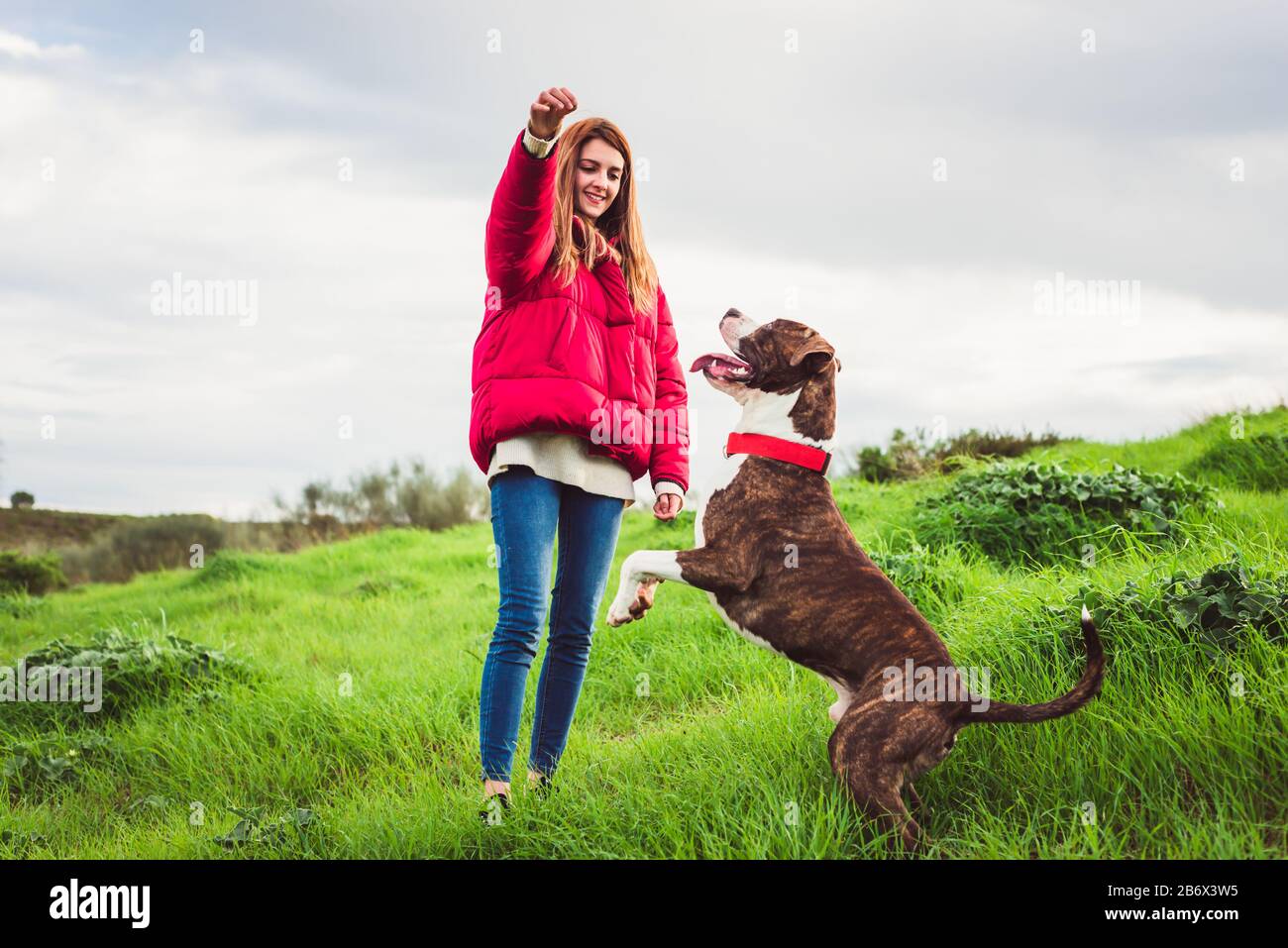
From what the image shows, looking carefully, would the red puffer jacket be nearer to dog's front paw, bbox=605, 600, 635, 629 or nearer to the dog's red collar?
the dog's red collar

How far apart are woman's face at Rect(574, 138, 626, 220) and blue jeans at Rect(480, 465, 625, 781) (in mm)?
1060

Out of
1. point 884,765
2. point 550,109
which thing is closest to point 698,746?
point 884,765

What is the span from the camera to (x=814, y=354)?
294cm

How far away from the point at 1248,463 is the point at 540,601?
731cm

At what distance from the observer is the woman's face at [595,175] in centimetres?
346

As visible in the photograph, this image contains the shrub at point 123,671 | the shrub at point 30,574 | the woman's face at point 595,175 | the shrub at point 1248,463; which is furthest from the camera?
the shrub at point 30,574

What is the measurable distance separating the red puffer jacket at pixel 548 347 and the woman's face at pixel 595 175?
10cm

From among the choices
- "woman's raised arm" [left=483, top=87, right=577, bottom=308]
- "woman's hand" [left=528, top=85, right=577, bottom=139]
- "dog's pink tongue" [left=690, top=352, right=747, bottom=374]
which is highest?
"woman's hand" [left=528, top=85, right=577, bottom=139]

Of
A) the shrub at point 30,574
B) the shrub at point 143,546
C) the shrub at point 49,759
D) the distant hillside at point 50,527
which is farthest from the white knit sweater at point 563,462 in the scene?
the distant hillside at point 50,527

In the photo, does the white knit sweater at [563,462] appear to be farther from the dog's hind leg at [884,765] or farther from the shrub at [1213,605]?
the shrub at [1213,605]

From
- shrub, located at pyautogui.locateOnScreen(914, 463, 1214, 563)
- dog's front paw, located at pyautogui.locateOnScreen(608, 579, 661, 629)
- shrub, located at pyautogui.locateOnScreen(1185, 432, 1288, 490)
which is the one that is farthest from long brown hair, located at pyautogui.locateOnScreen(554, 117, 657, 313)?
shrub, located at pyautogui.locateOnScreen(1185, 432, 1288, 490)

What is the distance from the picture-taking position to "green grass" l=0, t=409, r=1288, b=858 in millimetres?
2898

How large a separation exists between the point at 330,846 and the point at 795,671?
7.40ft
